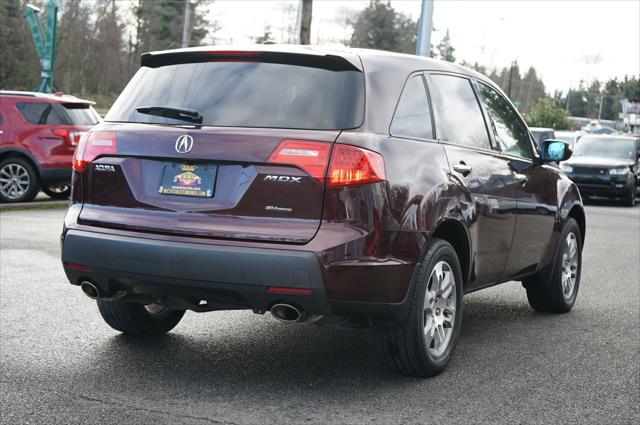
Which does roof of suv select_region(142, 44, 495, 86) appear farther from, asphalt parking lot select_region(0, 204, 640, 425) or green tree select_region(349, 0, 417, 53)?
green tree select_region(349, 0, 417, 53)

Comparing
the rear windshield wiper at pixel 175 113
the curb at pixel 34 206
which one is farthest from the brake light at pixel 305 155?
the curb at pixel 34 206

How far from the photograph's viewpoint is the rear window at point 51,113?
50.2 feet

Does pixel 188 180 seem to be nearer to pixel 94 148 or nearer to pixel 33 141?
pixel 94 148

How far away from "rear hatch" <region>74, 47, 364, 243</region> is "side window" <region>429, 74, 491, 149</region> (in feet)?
2.89

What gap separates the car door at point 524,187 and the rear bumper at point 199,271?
236 centimetres

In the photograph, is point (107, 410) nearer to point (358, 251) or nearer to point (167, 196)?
point (167, 196)

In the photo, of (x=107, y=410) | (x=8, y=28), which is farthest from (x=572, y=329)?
(x=8, y=28)

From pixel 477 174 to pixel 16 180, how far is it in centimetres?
1121

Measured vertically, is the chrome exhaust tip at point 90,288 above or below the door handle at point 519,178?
below

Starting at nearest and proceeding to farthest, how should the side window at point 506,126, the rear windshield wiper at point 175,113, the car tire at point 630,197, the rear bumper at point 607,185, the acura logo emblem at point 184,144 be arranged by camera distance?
the acura logo emblem at point 184,144
the rear windshield wiper at point 175,113
the side window at point 506,126
the rear bumper at point 607,185
the car tire at point 630,197

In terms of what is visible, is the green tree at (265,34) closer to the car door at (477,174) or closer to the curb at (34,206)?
the curb at (34,206)

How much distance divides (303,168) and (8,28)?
3753 cm

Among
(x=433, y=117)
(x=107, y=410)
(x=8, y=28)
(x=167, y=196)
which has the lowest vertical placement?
(x=107, y=410)

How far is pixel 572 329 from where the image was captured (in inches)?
274
